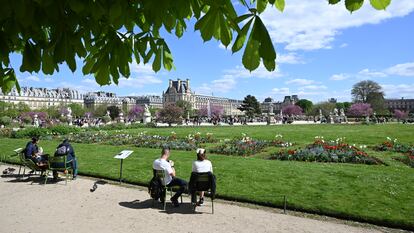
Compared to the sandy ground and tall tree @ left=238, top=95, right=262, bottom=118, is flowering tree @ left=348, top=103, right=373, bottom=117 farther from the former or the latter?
the sandy ground

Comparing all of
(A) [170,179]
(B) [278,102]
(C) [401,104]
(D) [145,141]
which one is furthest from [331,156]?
(B) [278,102]

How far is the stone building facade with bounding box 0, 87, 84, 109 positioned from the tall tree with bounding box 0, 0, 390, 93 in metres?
140

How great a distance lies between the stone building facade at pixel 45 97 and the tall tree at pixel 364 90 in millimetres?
98193

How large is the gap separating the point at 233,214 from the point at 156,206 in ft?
6.64

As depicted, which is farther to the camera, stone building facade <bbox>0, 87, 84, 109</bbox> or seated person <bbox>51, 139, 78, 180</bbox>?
stone building facade <bbox>0, 87, 84, 109</bbox>

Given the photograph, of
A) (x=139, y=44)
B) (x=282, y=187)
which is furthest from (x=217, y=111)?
(x=139, y=44)

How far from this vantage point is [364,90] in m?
97.6

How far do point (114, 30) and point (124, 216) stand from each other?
6.34 m

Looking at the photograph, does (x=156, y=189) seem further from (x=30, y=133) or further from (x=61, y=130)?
(x=61, y=130)

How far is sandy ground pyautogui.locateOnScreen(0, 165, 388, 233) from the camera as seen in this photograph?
7512 millimetres

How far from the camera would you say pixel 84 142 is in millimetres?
27844

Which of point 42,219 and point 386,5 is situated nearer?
point 386,5

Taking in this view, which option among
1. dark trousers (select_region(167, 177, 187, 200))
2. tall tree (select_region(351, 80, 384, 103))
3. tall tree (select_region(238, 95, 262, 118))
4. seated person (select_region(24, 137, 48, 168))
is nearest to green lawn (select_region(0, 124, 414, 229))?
dark trousers (select_region(167, 177, 187, 200))

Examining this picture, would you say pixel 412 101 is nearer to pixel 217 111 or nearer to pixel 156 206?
pixel 217 111
